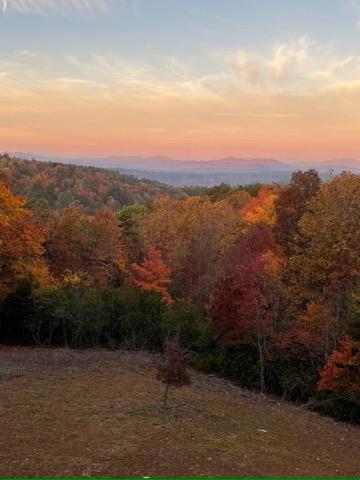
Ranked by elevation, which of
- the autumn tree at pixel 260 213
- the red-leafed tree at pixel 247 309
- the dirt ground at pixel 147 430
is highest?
the autumn tree at pixel 260 213

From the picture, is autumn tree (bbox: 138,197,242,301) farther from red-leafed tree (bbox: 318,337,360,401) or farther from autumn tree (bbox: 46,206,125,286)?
red-leafed tree (bbox: 318,337,360,401)

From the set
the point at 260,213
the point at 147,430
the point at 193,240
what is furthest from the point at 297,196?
the point at 147,430

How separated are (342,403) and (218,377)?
5841mm

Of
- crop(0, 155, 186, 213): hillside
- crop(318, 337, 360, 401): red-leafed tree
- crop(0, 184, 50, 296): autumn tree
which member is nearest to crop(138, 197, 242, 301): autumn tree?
crop(0, 184, 50, 296): autumn tree

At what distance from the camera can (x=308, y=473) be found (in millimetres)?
12492

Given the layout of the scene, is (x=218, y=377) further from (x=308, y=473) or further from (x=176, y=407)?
(x=308, y=473)

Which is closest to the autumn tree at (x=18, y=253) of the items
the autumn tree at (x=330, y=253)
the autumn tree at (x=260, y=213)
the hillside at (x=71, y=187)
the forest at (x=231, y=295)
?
the forest at (x=231, y=295)

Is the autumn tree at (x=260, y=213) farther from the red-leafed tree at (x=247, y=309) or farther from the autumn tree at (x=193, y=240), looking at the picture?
the red-leafed tree at (x=247, y=309)

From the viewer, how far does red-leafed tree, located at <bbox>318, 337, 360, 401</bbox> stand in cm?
2009

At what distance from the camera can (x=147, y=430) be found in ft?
47.3

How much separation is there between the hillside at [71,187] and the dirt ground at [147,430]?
251ft

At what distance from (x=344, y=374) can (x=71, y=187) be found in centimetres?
11136

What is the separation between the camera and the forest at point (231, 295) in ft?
73.8

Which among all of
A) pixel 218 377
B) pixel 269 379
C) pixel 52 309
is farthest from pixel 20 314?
pixel 269 379
